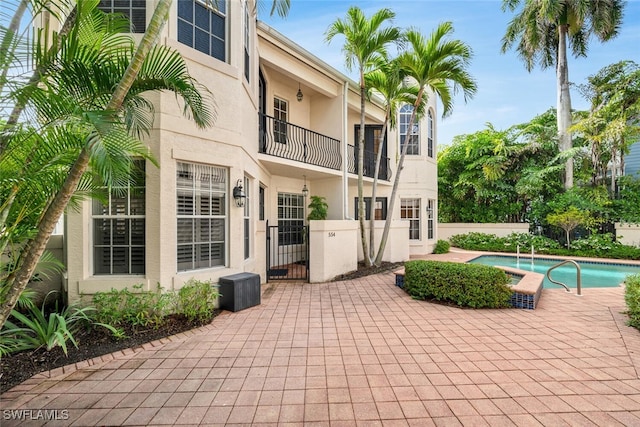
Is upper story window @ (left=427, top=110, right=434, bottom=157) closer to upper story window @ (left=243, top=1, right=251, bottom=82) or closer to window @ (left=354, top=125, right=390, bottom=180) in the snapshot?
window @ (left=354, top=125, right=390, bottom=180)

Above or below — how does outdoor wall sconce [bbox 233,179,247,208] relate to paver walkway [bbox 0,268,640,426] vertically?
above

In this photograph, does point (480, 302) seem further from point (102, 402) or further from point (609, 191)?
point (609, 191)

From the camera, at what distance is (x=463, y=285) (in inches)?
234

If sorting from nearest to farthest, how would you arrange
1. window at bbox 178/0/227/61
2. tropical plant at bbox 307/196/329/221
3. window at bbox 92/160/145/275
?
window at bbox 92/160/145/275, window at bbox 178/0/227/61, tropical plant at bbox 307/196/329/221

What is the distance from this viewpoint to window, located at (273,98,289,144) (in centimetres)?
991

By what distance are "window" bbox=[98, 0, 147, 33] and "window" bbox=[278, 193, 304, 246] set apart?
664 cm

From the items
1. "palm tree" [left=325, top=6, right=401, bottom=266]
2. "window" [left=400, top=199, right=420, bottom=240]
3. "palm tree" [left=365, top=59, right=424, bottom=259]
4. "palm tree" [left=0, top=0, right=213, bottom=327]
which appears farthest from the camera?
"window" [left=400, top=199, right=420, bottom=240]

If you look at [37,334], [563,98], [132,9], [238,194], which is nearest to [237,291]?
[238,194]

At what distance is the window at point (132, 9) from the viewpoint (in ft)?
17.1

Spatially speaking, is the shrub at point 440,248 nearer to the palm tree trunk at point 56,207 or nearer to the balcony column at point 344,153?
the balcony column at point 344,153

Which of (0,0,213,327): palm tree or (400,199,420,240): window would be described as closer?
(0,0,213,327): palm tree

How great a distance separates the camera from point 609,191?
14.6m

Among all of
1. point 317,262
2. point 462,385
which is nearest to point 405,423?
point 462,385

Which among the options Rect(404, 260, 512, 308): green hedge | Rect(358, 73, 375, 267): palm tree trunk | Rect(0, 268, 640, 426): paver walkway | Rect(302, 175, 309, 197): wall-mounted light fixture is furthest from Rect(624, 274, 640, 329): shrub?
Rect(302, 175, 309, 197): wall-mounted light fixture
